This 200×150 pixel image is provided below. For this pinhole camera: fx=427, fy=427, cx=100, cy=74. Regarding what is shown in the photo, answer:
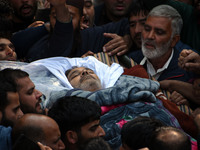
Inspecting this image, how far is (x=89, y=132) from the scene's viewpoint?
3.21 meters

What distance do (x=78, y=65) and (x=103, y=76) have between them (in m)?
0.30

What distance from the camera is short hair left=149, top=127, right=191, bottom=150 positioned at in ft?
8.98

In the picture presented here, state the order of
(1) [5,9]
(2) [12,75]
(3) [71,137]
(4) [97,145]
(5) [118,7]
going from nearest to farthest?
(4) [97,145], (3) [71,137], (2) [12,75], (1) [5,9], (5) [118,7]

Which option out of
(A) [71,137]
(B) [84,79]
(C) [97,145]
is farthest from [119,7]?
(C) [97,145]

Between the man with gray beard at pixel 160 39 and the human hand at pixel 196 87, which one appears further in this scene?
the man with gray beard at pixel 160 39

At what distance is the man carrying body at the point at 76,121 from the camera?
316cm

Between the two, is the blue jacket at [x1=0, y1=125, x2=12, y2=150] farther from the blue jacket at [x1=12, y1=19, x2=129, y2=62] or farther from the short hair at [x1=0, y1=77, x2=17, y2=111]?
the blue jacket at [x1=12, y1=19, x2=129, y2=62]

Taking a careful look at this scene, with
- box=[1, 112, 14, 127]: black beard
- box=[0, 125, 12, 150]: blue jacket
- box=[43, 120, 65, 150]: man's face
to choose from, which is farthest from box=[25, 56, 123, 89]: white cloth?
box=[0, 125, 12, 150]: blue jacket

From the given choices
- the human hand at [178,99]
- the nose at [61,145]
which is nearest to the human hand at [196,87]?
the human hand at [178,99]

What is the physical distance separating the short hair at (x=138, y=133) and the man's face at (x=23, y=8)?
2.77 metres

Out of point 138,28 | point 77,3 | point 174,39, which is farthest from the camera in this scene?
point 138,28

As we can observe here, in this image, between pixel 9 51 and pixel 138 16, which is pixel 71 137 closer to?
pixel 9 51

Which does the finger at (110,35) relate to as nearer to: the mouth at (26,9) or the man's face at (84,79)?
the man's face at (84,79)

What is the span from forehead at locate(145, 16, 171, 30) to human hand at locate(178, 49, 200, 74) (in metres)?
0.75
